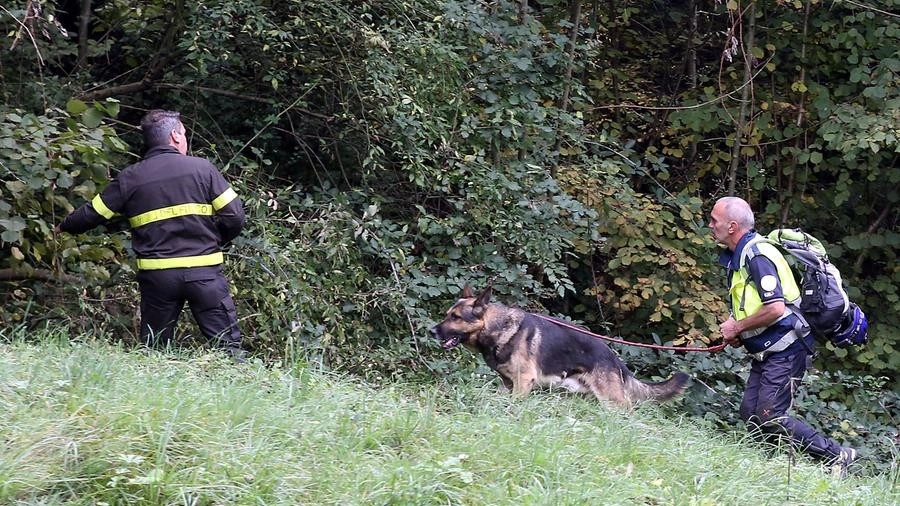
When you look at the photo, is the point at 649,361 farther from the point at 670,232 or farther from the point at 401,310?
the point at 401,310

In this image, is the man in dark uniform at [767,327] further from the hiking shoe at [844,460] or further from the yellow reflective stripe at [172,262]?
the yellow reflective stripe at [172,262]

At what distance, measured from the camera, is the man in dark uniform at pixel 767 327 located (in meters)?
6.88

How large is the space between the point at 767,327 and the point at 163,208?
435 centimetres

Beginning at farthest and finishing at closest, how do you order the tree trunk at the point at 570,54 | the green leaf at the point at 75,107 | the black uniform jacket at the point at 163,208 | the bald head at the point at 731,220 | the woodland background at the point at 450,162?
the tree trunk at the point at 570,54 → the woodland background at the point at 450,162 → the bald head at the point at 731,220 → the green leaf at the point at 75,107 → the black uniform jacket at the point at 163,208

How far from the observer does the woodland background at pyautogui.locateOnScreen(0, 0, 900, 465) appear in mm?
8180

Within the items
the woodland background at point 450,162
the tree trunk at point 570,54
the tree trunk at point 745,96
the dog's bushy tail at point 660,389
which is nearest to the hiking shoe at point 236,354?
the woodland background at point 450,162

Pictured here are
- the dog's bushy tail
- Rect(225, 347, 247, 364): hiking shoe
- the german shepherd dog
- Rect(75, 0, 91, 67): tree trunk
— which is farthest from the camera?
Rect(75, 0, 91, 67): tree trunk

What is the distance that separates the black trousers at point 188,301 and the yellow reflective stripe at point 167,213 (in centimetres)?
34

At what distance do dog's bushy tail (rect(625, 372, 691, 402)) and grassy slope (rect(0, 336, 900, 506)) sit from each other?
2172mm

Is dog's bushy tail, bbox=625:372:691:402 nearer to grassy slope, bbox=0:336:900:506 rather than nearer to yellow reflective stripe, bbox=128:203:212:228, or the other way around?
grassy slope, bbox=0:336:900:506

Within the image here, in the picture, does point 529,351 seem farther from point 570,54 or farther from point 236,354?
point 570,54

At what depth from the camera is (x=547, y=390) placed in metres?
7.66

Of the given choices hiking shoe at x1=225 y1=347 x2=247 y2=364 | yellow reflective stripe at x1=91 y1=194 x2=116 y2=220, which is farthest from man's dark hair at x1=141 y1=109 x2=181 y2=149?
hiking shoe at x1=225 y1=347 x2=247 y2=364

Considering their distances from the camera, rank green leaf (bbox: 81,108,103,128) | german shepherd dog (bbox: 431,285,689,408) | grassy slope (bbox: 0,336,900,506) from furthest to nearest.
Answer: german shepherd dog (bbox: 431,285,689,408), green leaf (bbox: 81,108,103,128), grassy slope (bbox: 0,336,900,506)
